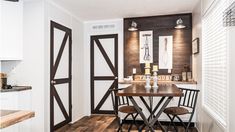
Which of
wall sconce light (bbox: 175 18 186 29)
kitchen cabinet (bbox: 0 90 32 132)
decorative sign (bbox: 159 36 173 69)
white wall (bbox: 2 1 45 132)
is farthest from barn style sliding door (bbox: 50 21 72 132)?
wall sconce light (bbox: 175 18 186 29)

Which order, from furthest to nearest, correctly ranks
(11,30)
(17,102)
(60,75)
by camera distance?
1. (60,75)
2. (11,30)
3. (17,102)

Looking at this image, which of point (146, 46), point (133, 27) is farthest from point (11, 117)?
point (146, 46)

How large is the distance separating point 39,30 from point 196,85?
3378mm

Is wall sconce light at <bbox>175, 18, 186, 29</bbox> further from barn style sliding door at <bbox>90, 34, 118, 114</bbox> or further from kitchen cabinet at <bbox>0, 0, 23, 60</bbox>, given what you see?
kitchen cabinet at <bbox>0, 0, 23, 60</bbox>

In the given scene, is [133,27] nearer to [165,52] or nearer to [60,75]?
[165,52]

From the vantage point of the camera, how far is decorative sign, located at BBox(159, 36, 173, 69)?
16.0 feet

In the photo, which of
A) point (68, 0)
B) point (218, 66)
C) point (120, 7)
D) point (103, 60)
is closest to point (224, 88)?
point (218, 66)

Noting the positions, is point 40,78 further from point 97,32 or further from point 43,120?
point 97,32

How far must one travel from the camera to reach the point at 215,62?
2699mm

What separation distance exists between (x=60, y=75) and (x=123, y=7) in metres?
2.02

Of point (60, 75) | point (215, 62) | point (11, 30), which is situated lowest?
point (60, 75)

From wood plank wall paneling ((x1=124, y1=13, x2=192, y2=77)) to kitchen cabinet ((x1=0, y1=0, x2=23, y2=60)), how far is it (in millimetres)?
2550

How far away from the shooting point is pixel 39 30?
358 centimetres

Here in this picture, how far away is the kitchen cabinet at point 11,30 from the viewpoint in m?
3.26
